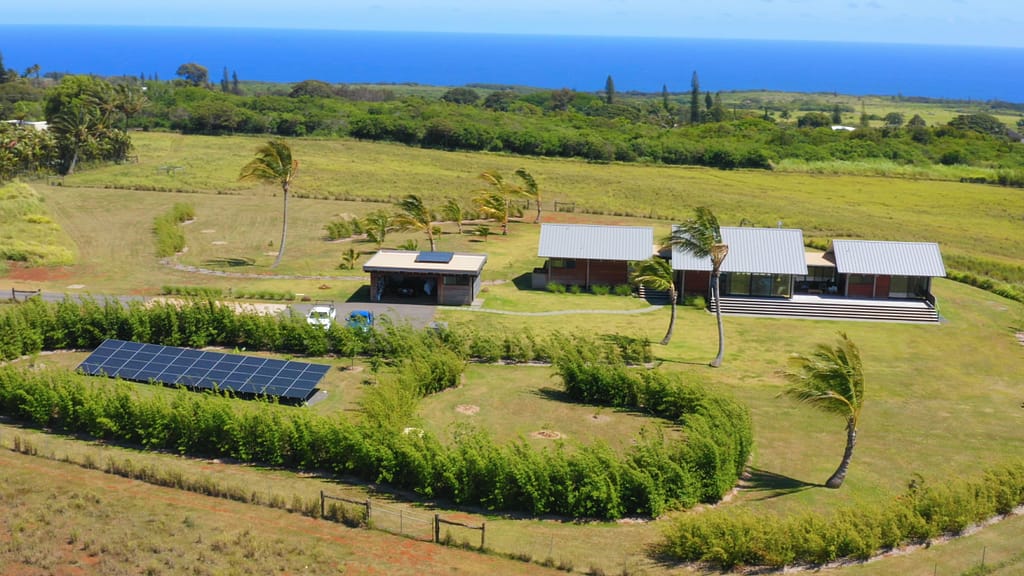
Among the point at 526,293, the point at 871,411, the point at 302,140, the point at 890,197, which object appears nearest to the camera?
the point at 871,411

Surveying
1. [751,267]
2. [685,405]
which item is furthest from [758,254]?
[685,405]

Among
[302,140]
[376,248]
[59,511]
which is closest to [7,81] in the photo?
[302,140]

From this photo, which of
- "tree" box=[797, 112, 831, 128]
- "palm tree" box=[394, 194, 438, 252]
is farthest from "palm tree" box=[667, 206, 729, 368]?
"tree" box=[797, 112, 831, 128]

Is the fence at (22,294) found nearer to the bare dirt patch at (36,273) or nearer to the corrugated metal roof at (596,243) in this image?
the bare dirt patch at (36,273)

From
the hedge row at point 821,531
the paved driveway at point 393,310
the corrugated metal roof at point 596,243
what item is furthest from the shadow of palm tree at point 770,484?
the corrugated metal roof at point 596,243

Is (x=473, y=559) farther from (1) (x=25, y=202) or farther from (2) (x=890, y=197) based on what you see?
(2) (x=890, y=197)

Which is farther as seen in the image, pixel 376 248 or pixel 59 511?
pixel 376 248

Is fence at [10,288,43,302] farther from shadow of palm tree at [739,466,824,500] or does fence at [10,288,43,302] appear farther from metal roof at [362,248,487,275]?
shadow of palm tree at [739,466,824,500]

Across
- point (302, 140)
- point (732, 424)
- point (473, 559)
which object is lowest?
point (473, 559)

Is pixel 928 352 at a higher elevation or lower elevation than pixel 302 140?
lower
